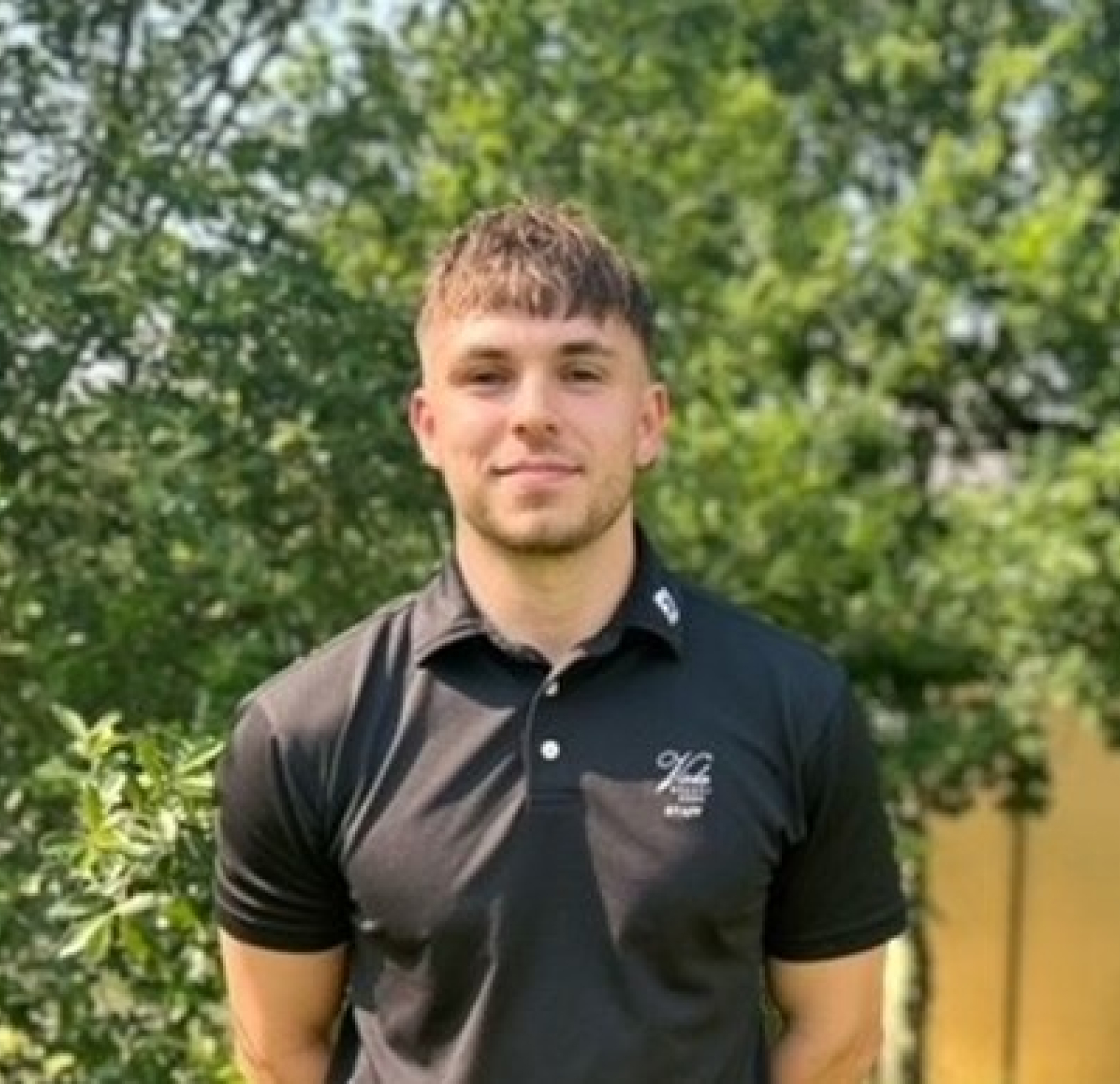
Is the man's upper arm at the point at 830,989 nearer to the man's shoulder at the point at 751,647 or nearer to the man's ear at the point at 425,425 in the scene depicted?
the man's shoulder at the point at 751,647

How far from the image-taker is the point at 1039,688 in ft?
25.2

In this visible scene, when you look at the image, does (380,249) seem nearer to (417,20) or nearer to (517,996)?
(417,20)

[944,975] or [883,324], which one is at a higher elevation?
[883,324]

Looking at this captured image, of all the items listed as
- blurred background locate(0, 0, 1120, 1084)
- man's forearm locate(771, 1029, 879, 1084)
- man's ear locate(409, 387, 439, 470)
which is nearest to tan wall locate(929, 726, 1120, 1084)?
blurred background locate(0, 0, 1120, 1084)

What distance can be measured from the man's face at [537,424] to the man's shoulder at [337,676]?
115mm

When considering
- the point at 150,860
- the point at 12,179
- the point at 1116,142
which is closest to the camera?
the point at 150,860

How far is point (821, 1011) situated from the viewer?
2246 mm

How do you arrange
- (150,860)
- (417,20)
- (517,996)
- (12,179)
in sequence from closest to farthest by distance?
(517,996)
(150,860)
(12,179)
(417,20)

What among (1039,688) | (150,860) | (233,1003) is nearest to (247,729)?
(233,1003)

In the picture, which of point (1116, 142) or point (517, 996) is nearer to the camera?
point (517, 996)

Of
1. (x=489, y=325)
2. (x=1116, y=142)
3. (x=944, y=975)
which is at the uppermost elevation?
(x=1116, y=142)

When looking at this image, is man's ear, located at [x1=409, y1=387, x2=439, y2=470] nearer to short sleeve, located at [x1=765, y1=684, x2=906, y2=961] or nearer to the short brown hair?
the short brown hair

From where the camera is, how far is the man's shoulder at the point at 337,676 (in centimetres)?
210

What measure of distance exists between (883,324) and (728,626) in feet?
18.6
